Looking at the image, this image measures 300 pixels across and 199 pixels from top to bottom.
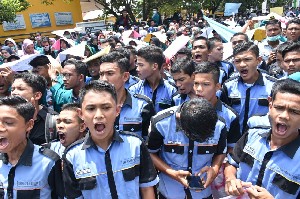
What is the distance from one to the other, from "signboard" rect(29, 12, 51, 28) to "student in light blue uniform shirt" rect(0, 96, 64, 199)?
25094 millimetres

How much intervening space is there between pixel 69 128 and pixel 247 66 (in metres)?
2.09

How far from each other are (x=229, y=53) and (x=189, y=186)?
3.93 m

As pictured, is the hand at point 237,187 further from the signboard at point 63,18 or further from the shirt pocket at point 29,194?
the signboard at point 63,18

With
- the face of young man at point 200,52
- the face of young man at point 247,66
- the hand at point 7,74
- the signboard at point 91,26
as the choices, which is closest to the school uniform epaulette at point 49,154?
the hand at point 7,74

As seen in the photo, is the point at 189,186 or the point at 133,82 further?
the point at 133,82

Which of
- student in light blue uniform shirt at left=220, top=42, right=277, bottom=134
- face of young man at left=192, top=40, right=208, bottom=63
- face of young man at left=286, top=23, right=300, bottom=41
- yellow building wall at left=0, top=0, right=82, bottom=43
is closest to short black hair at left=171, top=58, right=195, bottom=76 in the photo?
student in light blue uniform shirt at left=220, top=42, right=277, bottom=134

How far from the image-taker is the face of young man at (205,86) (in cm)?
301

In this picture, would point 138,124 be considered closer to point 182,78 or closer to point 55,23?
point 182,78

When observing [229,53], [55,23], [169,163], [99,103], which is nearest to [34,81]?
[99,103]

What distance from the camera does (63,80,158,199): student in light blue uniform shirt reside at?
7.25 feet

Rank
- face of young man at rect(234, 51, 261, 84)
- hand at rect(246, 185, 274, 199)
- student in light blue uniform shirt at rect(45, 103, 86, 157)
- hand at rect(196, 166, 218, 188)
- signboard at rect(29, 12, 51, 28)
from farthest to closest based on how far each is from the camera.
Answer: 1. signboard at rect(29, 12, 51, 28)
2. face of young man at rect(234, 51, 261, 84)
3. student in light blue uniform shirt at rect(45, 103, 86, 157)
4. hand at rect(196, 166, 218, 188)
5. hand at rect(246, 185, 274, 199)

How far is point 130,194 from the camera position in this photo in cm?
226

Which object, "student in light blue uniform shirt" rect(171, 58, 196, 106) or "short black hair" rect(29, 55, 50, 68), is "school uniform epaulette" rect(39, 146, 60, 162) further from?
"short black hair" rect(29, 55, 50, 68)

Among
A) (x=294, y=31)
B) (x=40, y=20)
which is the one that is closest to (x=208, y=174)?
(x=294, y=31)
